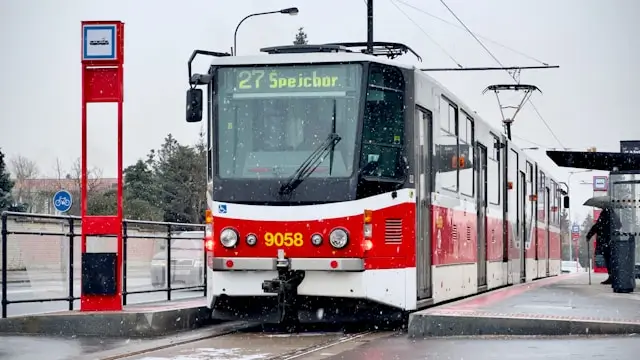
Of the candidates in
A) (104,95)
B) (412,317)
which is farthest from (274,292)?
(104,95)

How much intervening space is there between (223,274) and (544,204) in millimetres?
21414

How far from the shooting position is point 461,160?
1866cm

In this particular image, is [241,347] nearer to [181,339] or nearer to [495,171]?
[181,339]

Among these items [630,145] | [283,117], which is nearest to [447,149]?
[283,117]

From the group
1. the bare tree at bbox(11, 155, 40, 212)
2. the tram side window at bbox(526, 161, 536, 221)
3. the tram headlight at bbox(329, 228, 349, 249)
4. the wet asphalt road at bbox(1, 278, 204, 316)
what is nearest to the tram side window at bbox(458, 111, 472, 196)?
the tram headlight at bbox(329, 228, 349, 249)

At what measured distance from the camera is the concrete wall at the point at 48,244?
1584 cm

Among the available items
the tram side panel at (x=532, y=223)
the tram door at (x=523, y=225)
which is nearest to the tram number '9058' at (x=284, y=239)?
the tram door at (x=523, y=225)

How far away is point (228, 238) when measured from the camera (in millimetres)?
14570

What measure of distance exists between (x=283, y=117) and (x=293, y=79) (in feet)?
1.82

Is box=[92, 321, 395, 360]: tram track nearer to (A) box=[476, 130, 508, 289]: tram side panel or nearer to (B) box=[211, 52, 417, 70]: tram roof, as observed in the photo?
(B) box=[211, 52, 417, 70]: tram roof

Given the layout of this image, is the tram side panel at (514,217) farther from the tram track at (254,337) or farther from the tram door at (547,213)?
the tram track at (254,337)

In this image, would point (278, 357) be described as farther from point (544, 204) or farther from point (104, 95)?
point (544, 204)

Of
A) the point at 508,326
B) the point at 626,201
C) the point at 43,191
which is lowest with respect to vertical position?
the point at 508,326

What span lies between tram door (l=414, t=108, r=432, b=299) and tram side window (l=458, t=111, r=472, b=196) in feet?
8.62
